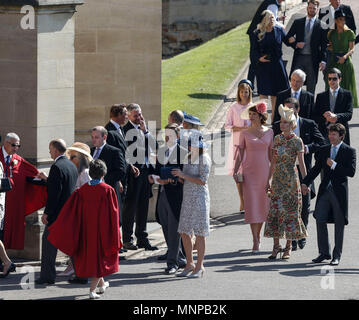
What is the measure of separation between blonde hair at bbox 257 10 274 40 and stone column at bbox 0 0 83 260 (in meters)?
5.10

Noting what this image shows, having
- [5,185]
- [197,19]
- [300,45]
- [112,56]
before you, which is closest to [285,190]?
[5,185]

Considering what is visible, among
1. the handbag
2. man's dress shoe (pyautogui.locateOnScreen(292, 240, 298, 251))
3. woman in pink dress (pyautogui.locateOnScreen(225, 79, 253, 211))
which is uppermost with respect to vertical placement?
woman in pink dress (pyautogui.locateOnScreen(225, 79, 253, 211))

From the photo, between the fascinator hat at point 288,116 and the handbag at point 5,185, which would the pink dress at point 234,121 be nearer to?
the fascinator hat at point 288,116

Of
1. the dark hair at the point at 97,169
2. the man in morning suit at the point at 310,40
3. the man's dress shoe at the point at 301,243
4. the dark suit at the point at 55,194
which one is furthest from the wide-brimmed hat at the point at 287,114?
the man in morning suit at the point at 310,40

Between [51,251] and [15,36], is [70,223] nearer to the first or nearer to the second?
[51,251]

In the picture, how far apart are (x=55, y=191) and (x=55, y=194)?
35mm

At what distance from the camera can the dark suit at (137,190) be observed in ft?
50.8

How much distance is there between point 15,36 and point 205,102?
9545 mm

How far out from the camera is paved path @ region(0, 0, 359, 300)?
501 inches

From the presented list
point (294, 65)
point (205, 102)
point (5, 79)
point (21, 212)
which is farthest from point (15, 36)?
point (205, 102)

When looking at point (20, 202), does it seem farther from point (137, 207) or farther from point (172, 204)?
point (172, 204)

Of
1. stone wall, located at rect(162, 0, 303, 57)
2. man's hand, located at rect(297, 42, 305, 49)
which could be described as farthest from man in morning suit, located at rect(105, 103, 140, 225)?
stone wall, located at rect(162, 0, 303, 57)

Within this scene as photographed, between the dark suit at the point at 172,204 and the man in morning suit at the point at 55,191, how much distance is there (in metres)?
1.19

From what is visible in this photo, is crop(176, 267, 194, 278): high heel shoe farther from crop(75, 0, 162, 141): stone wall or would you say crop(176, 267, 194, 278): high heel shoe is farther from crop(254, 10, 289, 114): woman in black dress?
crop(254, 10, 289, 114): woman in black dress
